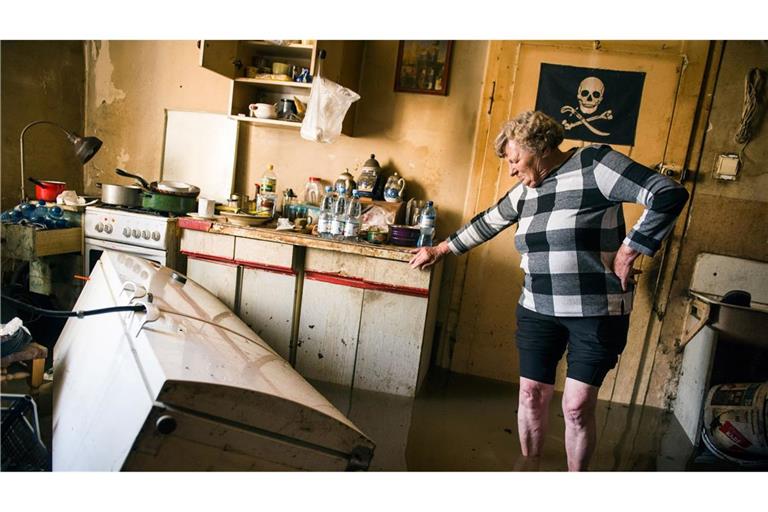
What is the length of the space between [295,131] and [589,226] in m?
2.41

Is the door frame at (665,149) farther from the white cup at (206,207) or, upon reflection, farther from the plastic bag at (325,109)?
the white cup at (206,207)

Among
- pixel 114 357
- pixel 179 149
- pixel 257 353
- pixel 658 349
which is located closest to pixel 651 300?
pixel 658 349

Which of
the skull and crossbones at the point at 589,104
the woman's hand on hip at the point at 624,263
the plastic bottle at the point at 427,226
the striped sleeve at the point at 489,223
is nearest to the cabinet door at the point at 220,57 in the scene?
the plastic bottle at the point at 427,226

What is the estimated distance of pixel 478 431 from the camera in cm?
263

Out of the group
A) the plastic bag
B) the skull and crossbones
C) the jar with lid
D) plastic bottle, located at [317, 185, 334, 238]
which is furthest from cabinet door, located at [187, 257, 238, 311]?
the skull and crossbones

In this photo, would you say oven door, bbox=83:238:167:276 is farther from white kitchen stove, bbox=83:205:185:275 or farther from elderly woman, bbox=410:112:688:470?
elderly woman, bbox=410:112:688:470

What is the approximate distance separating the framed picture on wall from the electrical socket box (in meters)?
1.70

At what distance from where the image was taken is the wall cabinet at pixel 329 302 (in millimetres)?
2820

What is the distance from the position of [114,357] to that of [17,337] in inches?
23.1

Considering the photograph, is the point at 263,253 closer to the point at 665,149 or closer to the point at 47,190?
the point at 47,190

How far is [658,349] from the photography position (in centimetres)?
312

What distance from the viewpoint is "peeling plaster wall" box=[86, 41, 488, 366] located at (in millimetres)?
3312
